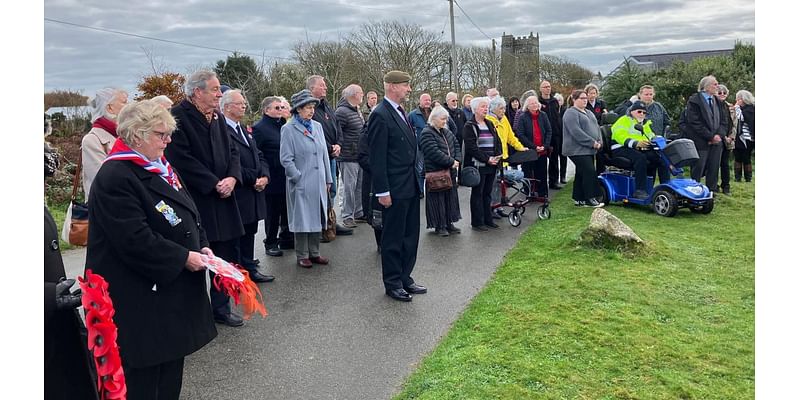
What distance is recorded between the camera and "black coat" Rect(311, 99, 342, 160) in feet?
31.6

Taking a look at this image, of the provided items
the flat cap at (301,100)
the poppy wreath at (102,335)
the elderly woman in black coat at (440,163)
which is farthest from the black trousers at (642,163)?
the poppy wreath at (102,335)

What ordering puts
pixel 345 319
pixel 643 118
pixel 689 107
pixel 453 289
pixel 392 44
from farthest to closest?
pixel 392 44 → pixel 689 107 → pixel 643 118 → pixel 453 289 → pixel 345 319

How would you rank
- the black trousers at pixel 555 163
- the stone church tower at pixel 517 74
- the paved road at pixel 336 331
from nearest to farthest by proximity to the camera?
1. the paved road at pixel 336 331
2. the black trousers at pixel 555 163
3. the stone church tower at pixel 517 74

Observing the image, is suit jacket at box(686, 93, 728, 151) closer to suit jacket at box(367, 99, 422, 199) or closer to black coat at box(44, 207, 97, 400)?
suit jacket at box(367, 99, 422, 199)

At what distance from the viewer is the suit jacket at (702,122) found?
12.5m

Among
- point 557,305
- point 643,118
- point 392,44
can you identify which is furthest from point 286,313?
point 392,44

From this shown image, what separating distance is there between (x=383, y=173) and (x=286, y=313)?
5.37ft

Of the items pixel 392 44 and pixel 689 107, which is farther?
pixel 392 44

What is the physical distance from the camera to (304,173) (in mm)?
8047

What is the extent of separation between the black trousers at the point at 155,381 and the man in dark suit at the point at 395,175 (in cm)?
308

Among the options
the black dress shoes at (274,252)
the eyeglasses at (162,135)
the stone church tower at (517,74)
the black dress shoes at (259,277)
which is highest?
the stone church tower at (517,74)

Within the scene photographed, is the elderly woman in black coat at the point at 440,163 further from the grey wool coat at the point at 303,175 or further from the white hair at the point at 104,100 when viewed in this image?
the white hair at the point at 104,100

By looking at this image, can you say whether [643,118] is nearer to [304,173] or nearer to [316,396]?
[304,173]

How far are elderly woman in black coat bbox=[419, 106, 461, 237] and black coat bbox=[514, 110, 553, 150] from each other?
2.71 meters
